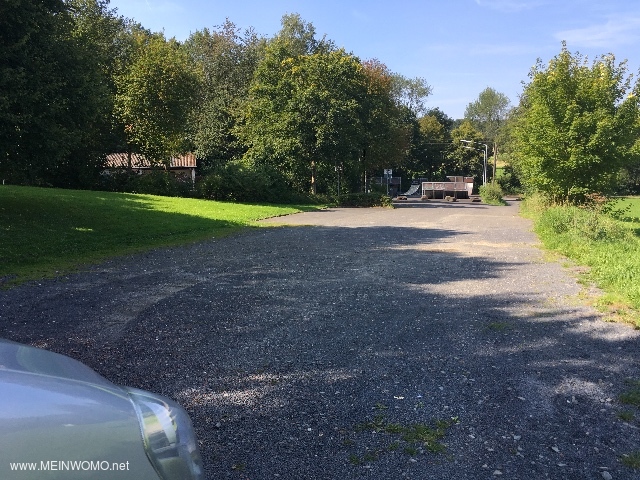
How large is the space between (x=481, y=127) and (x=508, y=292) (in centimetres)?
10752

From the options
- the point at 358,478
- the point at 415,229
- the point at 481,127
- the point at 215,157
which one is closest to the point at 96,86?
the point at 415,229

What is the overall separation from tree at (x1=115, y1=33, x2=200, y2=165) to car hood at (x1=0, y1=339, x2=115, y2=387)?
35279 mm

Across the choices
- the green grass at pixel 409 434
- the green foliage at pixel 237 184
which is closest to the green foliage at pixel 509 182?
the green foliage at pixel 237 184

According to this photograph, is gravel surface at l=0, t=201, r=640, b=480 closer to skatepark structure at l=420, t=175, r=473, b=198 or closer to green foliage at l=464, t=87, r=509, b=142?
skatepark structure at l=420, t=175, r=473, b=198

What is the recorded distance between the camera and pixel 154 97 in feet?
115

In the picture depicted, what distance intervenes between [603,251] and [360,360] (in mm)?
9448

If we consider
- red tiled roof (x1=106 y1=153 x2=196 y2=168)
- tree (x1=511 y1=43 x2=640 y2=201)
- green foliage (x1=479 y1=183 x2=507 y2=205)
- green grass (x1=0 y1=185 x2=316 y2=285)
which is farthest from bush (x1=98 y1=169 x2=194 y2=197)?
green foliage (x1=479 y1=183 x2=507 y2=205)

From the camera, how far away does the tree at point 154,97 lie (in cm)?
3441

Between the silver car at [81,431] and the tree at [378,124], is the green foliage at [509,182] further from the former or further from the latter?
the silver car at [81,431]

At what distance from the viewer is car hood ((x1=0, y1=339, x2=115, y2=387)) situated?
1729 millimetres

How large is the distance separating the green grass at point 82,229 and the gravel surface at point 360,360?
53.3 inches

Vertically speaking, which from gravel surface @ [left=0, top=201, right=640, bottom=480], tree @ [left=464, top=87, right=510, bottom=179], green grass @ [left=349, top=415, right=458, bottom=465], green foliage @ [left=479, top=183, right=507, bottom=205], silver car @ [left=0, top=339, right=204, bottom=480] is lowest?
green grass @ [left=349, top=415, right=458, bottom=465]

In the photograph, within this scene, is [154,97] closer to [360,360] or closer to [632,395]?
[360,360]

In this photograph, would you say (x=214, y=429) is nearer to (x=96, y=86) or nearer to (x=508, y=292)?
(x=508, y=292)
